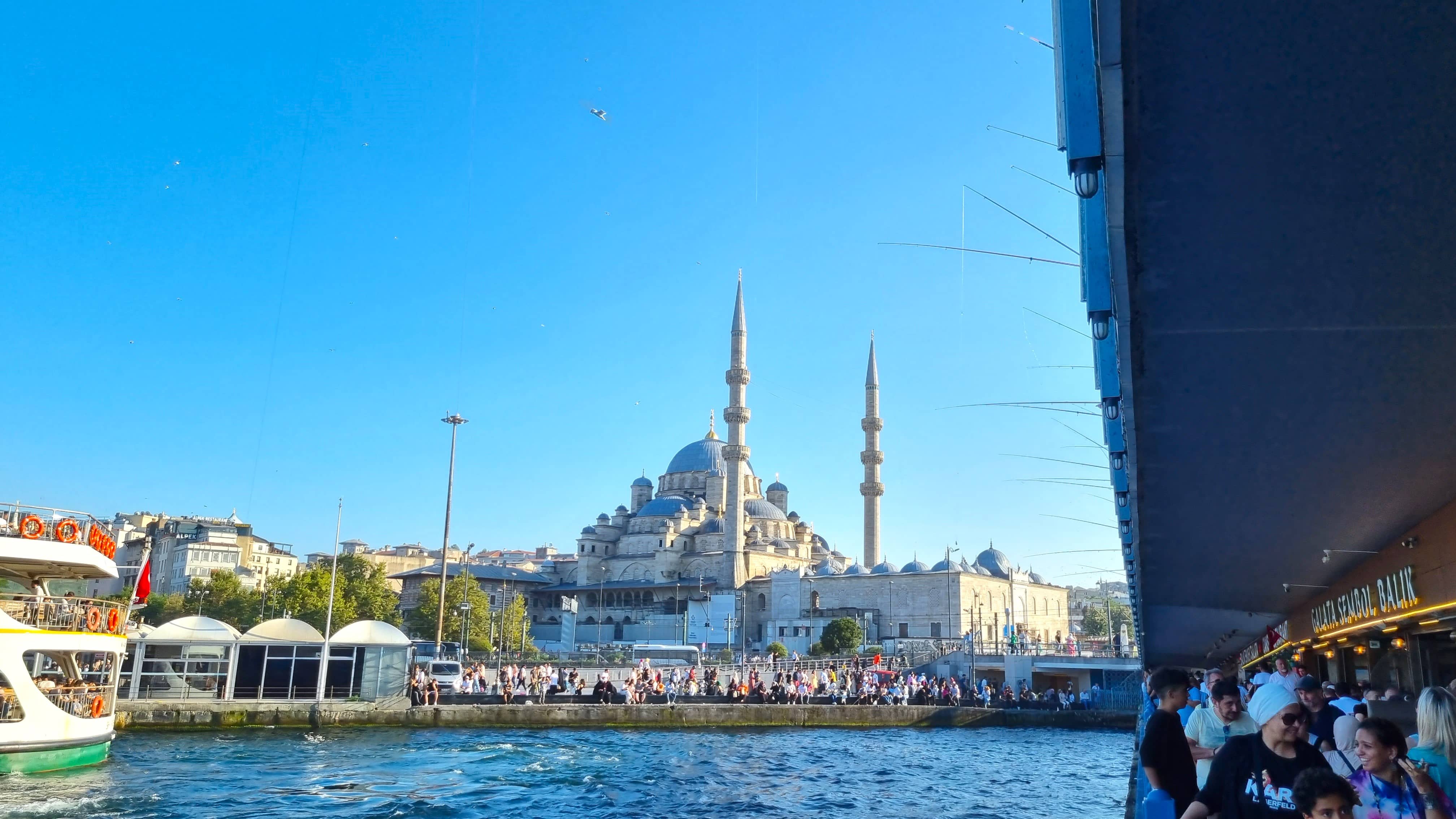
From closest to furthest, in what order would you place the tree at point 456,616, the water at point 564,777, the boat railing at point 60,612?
the water at point 564,777 < the boat railing at point 60,612 < the tree at point 456,616

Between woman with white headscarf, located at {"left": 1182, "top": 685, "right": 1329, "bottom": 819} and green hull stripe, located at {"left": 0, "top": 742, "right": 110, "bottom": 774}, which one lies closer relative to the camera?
woman with white headscarf, located at {"left": 1182, "top": 685, "right": 1329, "bottom": 819}

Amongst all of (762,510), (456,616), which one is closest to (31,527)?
(456,616)

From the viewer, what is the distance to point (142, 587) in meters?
20.1

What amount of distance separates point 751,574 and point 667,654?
58.2ft

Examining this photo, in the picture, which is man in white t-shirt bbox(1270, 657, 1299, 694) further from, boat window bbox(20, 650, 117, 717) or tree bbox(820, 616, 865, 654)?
tree bbox(820, 616, 865, 654)

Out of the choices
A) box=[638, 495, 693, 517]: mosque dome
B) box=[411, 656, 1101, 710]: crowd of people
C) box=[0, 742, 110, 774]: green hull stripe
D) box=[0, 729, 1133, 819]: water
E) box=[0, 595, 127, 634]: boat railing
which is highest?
box=[638, 495, 693, 517]: mosque dome

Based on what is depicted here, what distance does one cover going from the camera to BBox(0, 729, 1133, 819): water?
1188cm

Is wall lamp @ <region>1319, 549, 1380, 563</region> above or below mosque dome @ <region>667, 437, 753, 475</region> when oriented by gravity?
below

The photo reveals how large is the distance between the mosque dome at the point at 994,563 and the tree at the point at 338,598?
34.5 metres

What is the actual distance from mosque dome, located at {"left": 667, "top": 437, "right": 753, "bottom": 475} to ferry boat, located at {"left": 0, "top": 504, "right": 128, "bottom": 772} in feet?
189

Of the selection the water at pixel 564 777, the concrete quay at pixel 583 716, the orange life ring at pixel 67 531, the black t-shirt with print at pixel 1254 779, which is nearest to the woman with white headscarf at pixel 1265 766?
the black t-shirt with print at pixel 1254 779

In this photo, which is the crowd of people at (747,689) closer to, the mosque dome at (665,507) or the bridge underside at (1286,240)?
the bridge underside at (1286,240)

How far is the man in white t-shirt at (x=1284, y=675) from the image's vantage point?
6.67 meters

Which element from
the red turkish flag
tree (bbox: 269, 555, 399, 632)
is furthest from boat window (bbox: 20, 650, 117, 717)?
tree (bbox: 269, 555, 399, 632)
